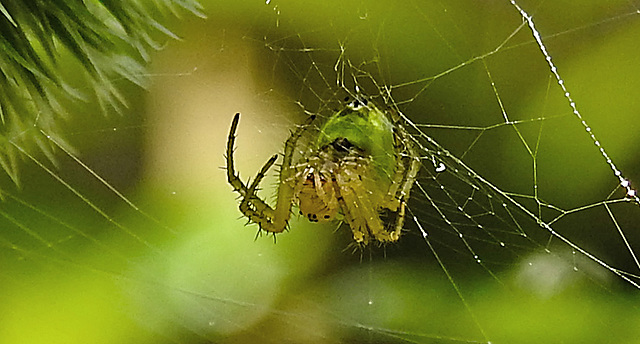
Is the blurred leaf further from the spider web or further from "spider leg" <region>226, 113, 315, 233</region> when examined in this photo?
the spider web

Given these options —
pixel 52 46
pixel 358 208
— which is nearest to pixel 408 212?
pixel 358 208

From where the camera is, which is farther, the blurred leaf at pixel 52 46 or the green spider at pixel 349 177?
the green spider at pixel 349 177

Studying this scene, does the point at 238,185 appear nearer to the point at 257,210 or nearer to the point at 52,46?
the point at 257,210

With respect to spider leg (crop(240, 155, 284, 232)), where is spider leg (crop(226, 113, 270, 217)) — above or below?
above

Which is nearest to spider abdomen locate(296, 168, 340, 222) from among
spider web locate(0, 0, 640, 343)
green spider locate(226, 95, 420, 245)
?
green spider locate(226, 95, 420, 245)

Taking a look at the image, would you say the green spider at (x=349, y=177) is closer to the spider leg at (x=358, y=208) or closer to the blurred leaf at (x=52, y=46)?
the spider leg at (x=358, y=208)

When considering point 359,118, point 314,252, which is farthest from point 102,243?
point 359,118

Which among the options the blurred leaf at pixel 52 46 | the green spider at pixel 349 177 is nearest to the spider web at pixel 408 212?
the green spider at pixel 349 177
